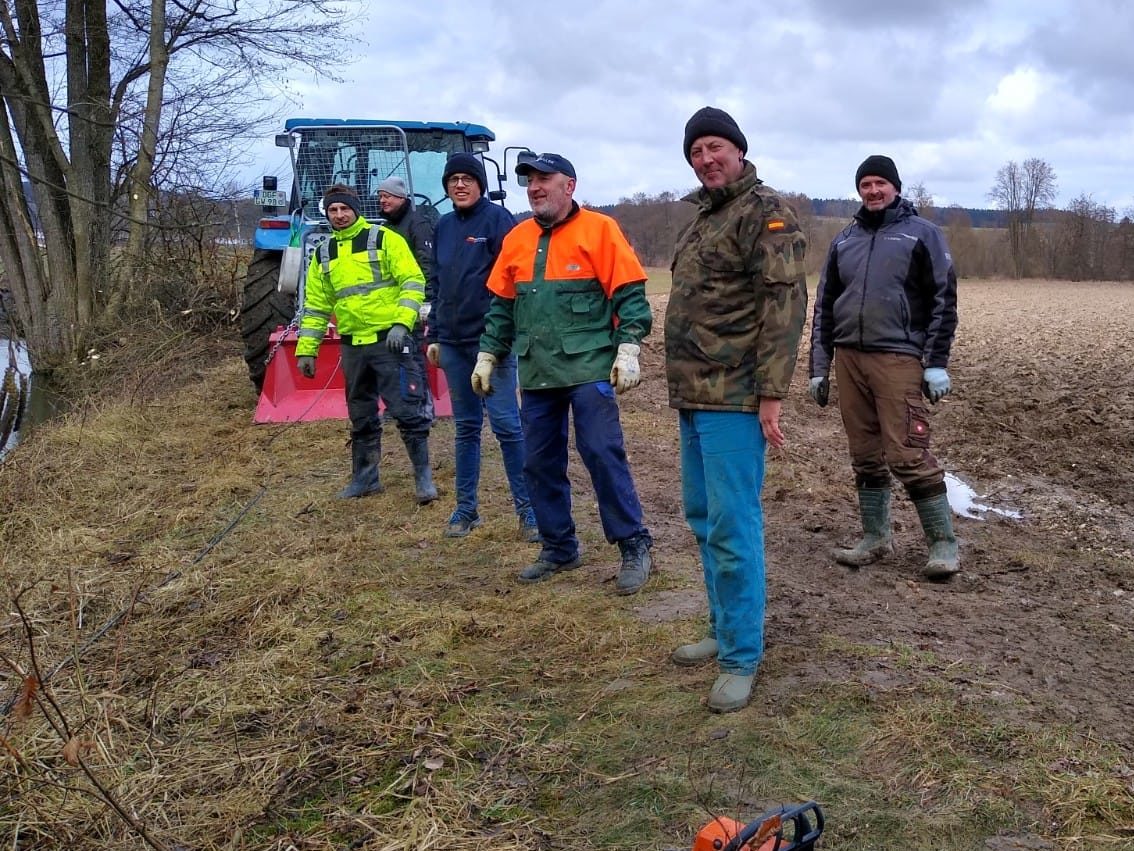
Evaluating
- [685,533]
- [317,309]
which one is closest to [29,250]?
[317,309]

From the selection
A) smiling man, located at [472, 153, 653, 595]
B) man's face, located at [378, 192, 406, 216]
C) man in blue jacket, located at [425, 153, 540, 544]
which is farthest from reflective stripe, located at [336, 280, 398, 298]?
smiling man, located at [472, 153, 653, 595]

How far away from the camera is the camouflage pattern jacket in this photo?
3145 millimetres

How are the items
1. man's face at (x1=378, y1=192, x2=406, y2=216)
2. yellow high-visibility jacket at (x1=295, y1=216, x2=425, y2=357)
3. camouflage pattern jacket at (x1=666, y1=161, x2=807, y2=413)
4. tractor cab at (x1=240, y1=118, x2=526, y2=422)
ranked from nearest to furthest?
camouflage pattern jacket at (x1=666, y1=161, x2=807, y2=413), yellow high-visibility jacket at (x1=295, y1=216, x2=425, y2=357), man's face at (x1=378, y1=192, x2=406, y2=216), tractor cab at (x1=240, y1=118, x2=526, y2=422)

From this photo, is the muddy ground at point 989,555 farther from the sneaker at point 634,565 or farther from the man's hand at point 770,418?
the man's hand at point 770,418

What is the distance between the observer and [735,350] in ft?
10.7

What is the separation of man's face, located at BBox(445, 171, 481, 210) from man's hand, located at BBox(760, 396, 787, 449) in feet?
8.34

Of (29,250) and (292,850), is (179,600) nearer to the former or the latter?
(292,850)

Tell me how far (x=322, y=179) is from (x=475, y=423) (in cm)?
513

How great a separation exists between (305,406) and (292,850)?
240 inches

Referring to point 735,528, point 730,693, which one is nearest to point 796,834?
point 730,693

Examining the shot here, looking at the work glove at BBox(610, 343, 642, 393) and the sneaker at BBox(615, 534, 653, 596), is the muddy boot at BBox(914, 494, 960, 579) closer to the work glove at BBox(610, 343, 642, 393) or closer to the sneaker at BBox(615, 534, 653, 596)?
the sneaker at BBox(615, 534, 653, 596)

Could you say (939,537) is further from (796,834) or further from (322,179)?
(322,179)

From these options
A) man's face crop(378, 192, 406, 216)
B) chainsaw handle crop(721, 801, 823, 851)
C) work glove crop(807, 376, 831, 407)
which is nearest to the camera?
chainsaw handle crop(721, 801, 823, 851)

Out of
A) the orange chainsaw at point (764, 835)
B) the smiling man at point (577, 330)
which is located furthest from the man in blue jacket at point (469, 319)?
the orange chainsaw at point (764, 835)
